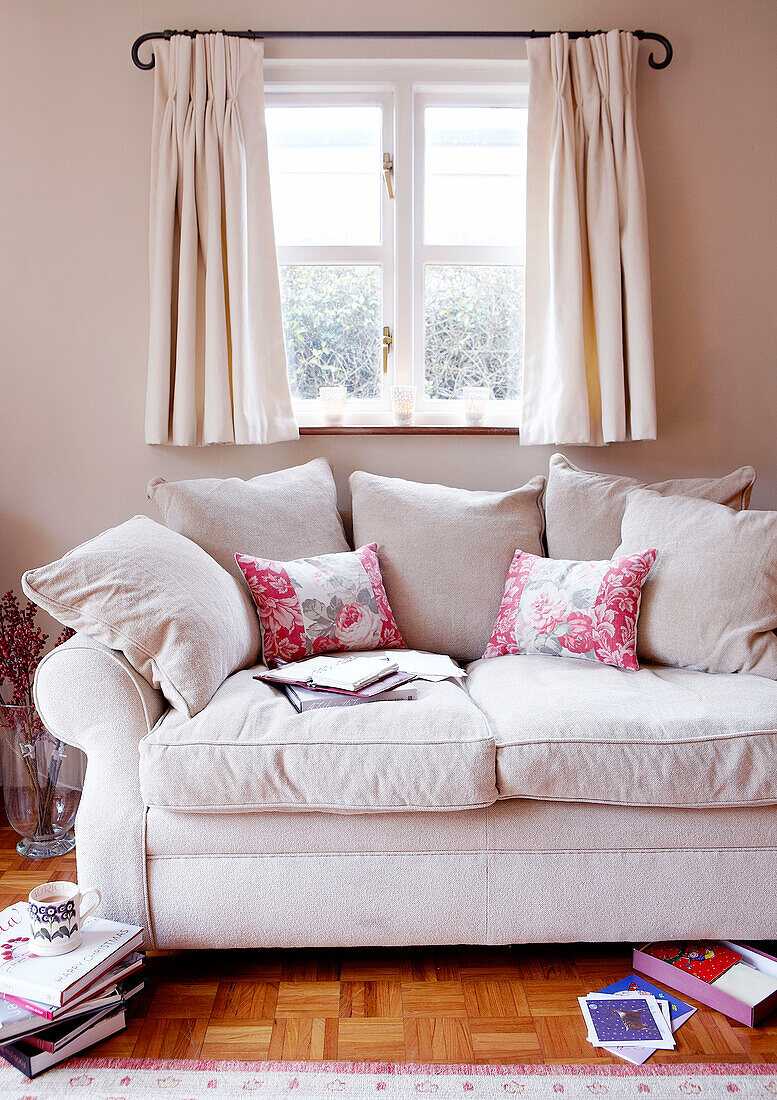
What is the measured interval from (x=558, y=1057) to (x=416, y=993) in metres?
0.31

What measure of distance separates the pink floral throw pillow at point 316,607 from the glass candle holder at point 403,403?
68cm

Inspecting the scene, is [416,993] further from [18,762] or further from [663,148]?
[663,148]

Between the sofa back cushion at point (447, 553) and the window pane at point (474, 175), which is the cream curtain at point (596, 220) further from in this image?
the sofa back cushion at point (447, 553)

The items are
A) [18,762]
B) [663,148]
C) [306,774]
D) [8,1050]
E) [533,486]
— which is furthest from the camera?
[663,148]

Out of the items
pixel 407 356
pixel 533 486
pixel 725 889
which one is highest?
pixel 407 356

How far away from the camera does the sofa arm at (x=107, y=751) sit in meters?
1.73

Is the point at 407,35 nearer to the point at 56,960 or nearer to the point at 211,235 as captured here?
the point at 211,235

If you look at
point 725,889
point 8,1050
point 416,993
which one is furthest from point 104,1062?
point 725,889

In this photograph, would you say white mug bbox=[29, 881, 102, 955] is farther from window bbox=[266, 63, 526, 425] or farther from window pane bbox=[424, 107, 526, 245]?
window pane bbox=[424, 107, 526, 245]

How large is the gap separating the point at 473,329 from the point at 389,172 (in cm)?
57

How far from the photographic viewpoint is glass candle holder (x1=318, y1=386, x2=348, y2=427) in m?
2.83

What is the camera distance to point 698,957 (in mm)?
1749

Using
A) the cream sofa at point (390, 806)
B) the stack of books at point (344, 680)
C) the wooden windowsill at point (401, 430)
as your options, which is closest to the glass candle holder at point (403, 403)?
the wooden windowsill at point (401, 430)

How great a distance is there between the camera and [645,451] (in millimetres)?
2889
